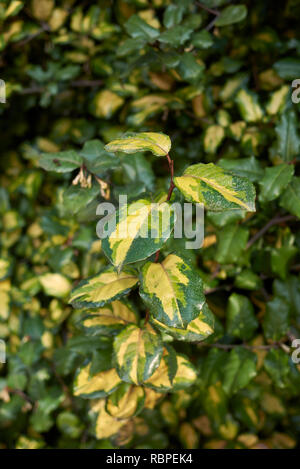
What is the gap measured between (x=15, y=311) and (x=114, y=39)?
1.00 m

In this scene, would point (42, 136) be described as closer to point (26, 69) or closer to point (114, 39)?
point (26, 69)

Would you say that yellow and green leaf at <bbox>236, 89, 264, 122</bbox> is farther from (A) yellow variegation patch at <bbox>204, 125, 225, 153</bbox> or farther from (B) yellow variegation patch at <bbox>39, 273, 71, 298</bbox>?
(B) yellow variegation patch at <bbox>39, 273, 71, 298</bbox>

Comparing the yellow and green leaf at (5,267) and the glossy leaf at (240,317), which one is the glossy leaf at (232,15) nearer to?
the glossy leaf at (240,317)

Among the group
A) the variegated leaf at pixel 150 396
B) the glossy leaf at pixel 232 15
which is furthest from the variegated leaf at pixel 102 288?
the glossy leaf at pixel 232 15

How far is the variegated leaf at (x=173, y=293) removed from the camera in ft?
1.74

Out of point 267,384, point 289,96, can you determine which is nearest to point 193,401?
point 267,384

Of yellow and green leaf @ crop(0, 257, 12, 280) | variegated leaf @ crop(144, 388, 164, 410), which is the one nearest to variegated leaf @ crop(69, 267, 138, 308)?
variegated leaf @ crop(144, 388, 164, 410)

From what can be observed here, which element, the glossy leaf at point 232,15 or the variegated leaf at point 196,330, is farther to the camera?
the glossy leaf at point 232,15

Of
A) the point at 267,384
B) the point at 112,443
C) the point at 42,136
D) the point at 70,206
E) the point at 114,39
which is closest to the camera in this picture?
the point at 70,206

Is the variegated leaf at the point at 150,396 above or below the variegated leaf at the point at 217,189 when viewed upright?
below

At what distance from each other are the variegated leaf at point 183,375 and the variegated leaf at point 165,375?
0.06 meters

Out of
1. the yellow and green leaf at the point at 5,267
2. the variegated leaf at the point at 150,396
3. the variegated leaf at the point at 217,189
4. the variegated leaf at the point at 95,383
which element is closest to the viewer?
the variegated leaf at the point at 217,189

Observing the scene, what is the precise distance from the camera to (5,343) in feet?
4.10

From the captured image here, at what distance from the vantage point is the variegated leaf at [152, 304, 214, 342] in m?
0.63
